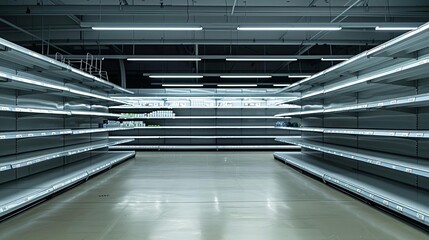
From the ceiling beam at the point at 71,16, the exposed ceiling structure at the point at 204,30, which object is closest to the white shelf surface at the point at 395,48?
the exposed ceiling structure at the point at 204,30

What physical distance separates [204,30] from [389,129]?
6.36 meters

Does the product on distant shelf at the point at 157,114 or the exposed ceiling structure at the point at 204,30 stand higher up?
the exposed ceiling structure at the point at 204,30

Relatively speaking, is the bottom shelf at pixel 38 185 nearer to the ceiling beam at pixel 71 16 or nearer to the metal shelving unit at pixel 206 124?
the ceiling beam at pixel 71 16

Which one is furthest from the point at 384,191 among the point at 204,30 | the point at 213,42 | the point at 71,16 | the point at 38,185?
the point at 71,16

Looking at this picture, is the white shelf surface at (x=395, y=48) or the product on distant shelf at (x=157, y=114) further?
the product on distant shelf at (x=157, y=114)

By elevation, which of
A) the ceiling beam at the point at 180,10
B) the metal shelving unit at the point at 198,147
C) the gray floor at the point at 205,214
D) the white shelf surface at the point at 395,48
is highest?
the ceiling beam at the point at 180,10

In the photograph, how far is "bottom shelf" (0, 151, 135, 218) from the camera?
3207 mm

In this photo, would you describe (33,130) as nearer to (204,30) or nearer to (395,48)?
(395,48)

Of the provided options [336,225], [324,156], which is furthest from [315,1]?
[336,225]

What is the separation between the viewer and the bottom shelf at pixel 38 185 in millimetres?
3207

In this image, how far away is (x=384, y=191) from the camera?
11.7 feet

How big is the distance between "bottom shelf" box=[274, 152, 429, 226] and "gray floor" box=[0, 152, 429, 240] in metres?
0.19

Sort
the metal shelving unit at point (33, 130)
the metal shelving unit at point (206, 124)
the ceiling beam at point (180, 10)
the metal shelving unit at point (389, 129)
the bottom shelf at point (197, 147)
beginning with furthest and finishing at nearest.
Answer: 1. the metal shelving unit at point (206, 124)
2. the bottom shelf at point (197, 147)
3. the ceiling beam at point (180, 10)
4. the metal shelving unit at point (33, 130)
5. the metal shelving unit at point (389, 129)

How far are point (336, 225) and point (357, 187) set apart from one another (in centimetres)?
102
